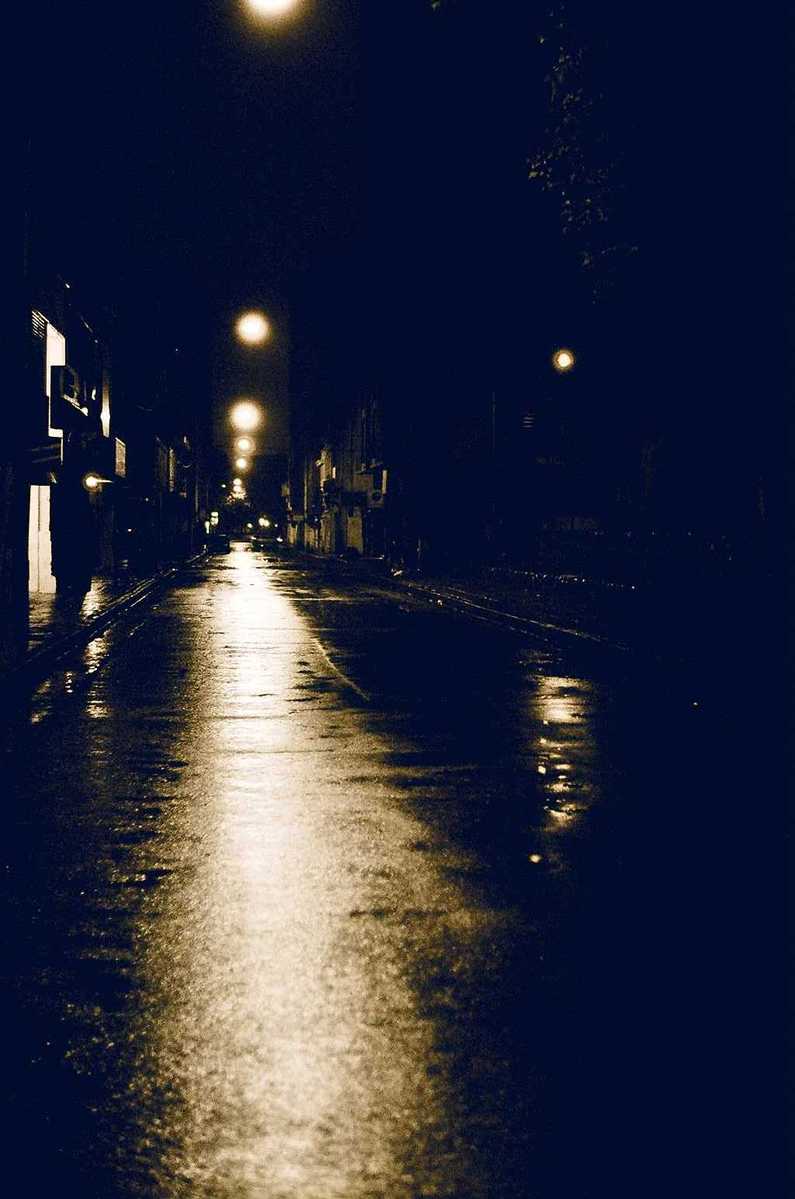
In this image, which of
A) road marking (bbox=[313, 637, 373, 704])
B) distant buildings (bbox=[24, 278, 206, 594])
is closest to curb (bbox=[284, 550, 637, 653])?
road marking (bbox=[313, 637, 373, 704])

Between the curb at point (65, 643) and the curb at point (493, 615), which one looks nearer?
the curb at point (65, 643)

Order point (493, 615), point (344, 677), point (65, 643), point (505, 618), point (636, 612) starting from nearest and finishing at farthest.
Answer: point (344, 677) → point (65, 643) → point (636, 612) → point (505, 618) → point (493, 615)

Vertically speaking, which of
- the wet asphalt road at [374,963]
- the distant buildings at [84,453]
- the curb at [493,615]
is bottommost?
the curb at [493,615]

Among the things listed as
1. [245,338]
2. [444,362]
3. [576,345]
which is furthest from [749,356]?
[444,362]

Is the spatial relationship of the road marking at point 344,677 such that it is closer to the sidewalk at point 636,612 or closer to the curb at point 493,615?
the sidewalk at point 636,612

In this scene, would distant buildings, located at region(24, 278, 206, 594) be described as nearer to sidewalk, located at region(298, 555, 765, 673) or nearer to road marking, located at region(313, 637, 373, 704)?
road marking, located at region(313, 637, 373, 704)

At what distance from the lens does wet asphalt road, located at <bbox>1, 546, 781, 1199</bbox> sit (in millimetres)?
3857

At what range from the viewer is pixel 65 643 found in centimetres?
2195

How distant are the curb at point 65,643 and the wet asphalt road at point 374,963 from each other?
14.9 ft

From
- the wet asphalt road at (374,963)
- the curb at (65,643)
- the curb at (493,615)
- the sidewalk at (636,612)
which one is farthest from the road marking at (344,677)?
the curb at (493,615)

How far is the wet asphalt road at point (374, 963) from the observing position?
3857 millimetres

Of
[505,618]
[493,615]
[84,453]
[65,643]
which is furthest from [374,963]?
[84,453]

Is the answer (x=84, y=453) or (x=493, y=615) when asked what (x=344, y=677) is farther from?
(x=84, y=453)

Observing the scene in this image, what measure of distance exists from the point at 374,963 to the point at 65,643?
17.1m
